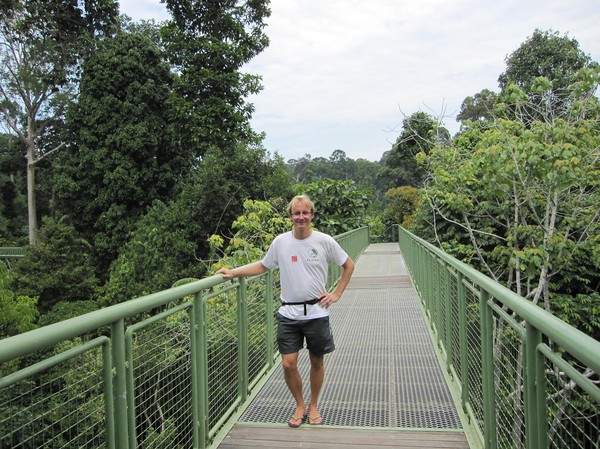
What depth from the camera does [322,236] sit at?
3.39 meters

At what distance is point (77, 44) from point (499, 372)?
83.8 feet

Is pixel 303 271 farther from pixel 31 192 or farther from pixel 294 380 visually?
pixel 31 192

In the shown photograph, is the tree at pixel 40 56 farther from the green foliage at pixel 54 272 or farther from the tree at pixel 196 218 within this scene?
the tree at pixel 196 218

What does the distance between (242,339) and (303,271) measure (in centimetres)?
96

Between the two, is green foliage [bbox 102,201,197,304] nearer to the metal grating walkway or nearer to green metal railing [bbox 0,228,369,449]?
the metal grating walkway

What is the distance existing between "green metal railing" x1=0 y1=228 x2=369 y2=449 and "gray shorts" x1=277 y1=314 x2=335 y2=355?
0.51m

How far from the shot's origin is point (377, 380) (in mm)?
4707

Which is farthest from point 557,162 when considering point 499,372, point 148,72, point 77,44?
point 77,44

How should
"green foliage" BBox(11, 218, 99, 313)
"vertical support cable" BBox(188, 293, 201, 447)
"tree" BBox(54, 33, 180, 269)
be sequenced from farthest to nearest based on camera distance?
"tree" BBox(54, 33, 180, 269) < "green foliage" BBox(11, 218, 99, 313) < "vertical support cable" BBox(188, 293, 201, 447)

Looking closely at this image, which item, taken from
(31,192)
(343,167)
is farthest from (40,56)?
(343,167)

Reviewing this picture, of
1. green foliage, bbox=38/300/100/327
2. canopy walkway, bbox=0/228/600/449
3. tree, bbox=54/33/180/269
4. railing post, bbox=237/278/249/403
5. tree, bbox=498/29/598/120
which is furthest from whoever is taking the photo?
tree, bbox=498/29/598/120

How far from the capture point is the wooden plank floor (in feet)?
10.4

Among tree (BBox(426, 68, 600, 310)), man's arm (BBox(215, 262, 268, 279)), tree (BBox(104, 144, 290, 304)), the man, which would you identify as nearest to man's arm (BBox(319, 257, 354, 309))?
the man

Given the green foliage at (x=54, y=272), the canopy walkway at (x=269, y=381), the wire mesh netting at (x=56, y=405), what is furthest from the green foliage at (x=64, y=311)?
the wire mesh netting at (x=56, y=405)
